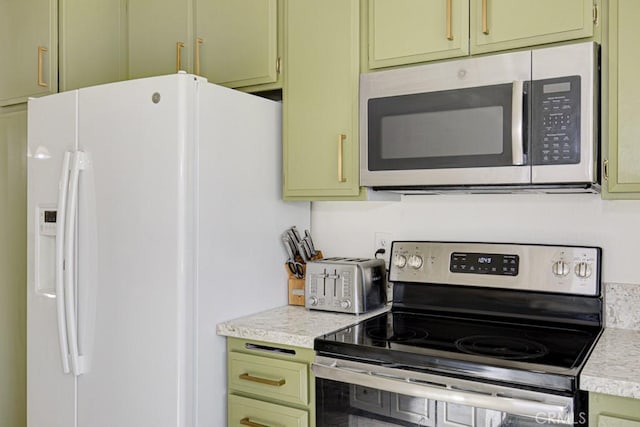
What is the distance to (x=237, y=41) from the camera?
225 centimetres

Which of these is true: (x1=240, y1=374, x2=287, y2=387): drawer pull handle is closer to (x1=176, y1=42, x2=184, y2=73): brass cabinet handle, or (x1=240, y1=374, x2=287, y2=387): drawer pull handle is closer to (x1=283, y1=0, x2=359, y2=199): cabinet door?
(x1=283, y1=0, x2=359, y2=199): cabinet door

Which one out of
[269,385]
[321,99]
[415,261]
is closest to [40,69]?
[321,99]

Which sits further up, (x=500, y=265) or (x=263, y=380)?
(x=500, y=265)

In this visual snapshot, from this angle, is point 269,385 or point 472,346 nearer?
point 472,346

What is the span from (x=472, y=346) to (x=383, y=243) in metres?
0.75

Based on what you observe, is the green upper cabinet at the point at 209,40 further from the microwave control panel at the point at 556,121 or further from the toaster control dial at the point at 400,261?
the microwave control panel at the point at 556,121

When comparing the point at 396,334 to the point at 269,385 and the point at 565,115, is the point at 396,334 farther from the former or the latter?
the point at 565,115

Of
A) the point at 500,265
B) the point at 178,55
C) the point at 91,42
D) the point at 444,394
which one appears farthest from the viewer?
the point at 91,42

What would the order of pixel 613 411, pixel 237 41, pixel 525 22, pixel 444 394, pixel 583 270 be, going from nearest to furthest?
pixel 613 411
pixel 444 394
pixel 525 22
pixel 583 270
pixel 237 41

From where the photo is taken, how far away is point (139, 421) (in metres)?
1.87

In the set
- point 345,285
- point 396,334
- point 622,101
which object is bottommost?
point 396,334

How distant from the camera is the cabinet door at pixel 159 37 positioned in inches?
93.2

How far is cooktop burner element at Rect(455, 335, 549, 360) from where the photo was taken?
60.0 inches

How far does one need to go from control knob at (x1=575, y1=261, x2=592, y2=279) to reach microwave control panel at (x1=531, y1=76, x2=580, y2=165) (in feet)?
1.27
